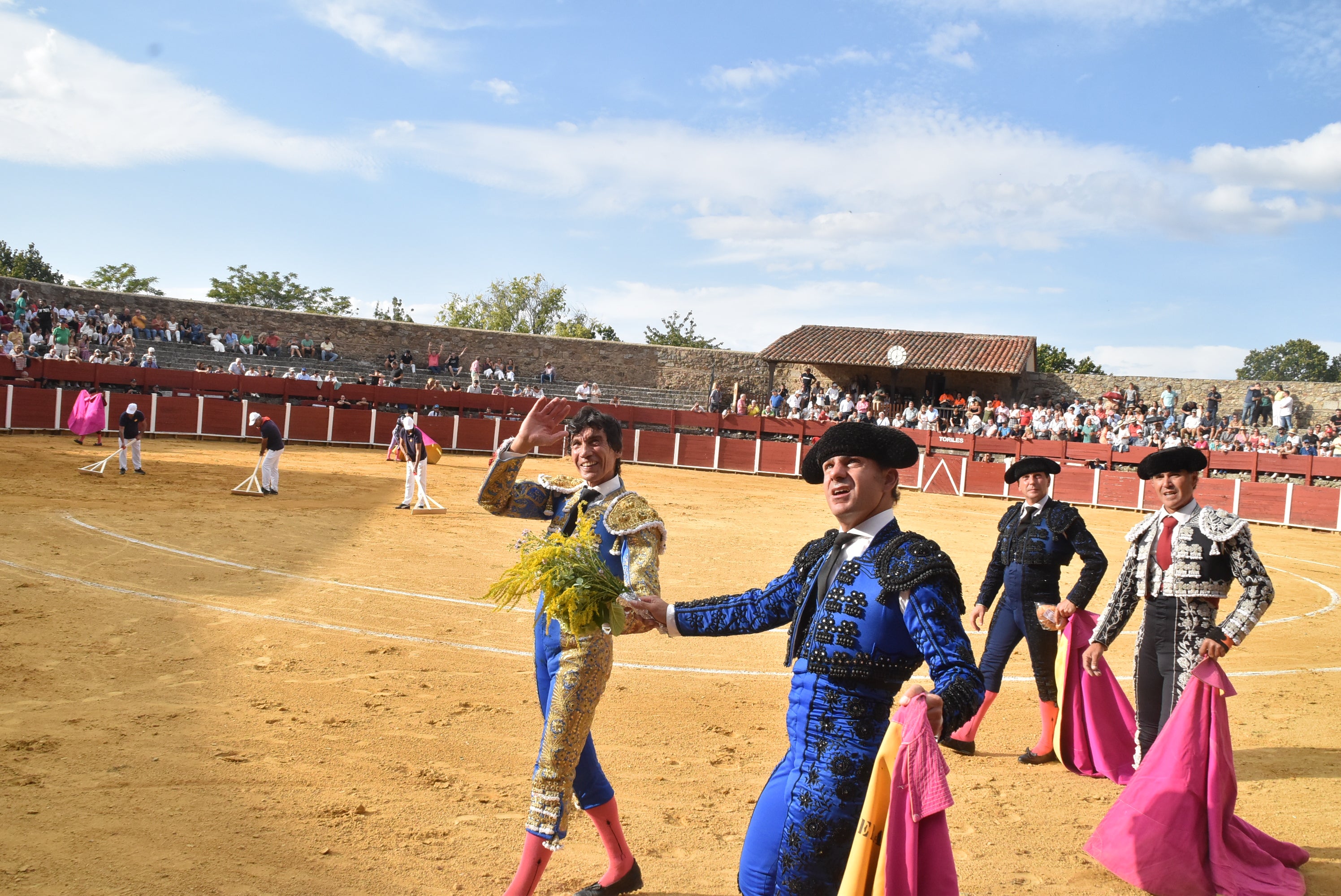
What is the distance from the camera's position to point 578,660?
10.3ft

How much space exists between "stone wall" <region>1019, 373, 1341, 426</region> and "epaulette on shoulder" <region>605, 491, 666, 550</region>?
2818 cm

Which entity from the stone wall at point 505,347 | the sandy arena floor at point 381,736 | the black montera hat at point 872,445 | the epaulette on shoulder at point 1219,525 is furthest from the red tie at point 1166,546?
the stone wall at point 505,347

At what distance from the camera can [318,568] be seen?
9.08 meters

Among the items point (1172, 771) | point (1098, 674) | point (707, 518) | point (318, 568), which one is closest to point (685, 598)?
point (318, 568)

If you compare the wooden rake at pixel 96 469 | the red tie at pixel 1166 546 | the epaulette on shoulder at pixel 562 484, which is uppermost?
the epaulette on shoulder at pixel 562 484

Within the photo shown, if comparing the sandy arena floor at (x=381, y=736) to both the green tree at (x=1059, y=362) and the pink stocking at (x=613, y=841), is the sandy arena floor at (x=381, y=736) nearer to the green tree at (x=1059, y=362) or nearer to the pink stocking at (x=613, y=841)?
the pink stocking at (x=613, y=841)

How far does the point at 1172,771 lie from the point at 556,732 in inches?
93.0

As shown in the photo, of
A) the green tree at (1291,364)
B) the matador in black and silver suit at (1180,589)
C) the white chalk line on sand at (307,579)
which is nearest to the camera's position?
the matador in black and silver suit at (1180,589)

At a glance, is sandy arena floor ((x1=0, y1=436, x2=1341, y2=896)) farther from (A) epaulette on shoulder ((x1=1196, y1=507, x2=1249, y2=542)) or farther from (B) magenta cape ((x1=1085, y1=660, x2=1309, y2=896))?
(A) epaulette on shoulder ((x1=1196, y1=507, x2=1249, y2=542))

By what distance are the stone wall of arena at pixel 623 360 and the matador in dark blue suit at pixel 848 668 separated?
28779mm

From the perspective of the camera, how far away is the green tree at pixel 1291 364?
246 feet

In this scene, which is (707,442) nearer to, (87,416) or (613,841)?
(87,416)

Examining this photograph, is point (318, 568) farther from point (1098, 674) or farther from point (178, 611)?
point (1098, 674)

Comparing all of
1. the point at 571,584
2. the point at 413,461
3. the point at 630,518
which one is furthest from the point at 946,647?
the point at 413,461
